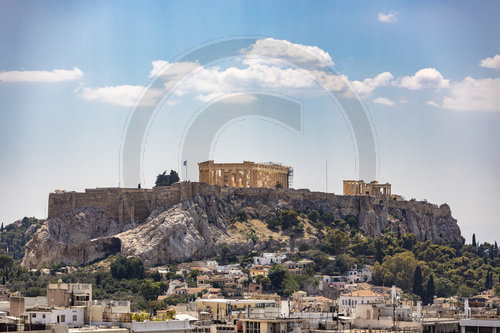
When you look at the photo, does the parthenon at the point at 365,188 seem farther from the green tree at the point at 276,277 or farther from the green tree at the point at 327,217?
the green tree at the point at 276,277

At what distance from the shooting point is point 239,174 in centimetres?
12812

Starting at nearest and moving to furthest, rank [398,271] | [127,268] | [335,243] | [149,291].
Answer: [149,291] < [127,268] < [398,271] < [335,243]

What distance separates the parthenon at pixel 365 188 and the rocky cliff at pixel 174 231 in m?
11.8

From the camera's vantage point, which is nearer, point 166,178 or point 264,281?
point 264,281

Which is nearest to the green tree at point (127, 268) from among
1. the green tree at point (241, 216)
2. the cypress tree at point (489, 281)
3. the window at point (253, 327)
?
the green tree at point (241, 216)

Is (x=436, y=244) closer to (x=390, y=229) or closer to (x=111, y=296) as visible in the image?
(x=390, y=229)

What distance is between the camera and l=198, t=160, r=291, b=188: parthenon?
5002 inches

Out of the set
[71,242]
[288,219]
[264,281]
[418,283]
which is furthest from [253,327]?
[288,219]

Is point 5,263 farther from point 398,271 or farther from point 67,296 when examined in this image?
point 67,296

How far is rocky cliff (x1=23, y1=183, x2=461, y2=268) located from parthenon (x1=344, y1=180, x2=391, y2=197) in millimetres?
11849

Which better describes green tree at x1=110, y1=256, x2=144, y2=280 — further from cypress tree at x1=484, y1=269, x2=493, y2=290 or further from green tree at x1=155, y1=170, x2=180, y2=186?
cypress tree at x1=484, y1=269, x2=493, y2=290

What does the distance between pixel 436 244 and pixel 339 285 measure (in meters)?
24.1

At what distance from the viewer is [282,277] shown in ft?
368

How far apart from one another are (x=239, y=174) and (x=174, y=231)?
1657cm
